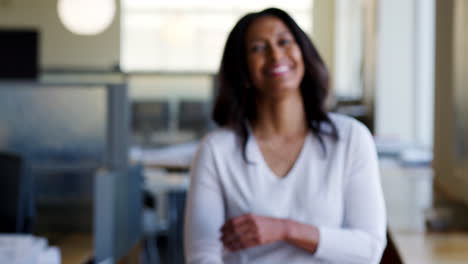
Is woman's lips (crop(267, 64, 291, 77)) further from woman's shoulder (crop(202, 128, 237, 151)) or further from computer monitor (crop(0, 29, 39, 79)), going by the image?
computer monitor (crop(0, 29, 39, 79))

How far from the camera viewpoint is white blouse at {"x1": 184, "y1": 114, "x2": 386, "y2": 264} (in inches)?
48.6

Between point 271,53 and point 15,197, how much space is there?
1.08m

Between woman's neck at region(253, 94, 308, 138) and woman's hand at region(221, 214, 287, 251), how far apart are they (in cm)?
24

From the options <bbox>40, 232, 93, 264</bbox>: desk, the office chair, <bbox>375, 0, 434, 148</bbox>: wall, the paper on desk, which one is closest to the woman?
the paper on desk

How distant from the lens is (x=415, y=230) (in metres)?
1.80

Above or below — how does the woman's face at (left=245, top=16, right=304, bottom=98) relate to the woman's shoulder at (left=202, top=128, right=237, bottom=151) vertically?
above

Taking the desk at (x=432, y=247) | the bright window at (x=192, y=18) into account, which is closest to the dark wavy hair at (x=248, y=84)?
the desk at (x=432, y=247)

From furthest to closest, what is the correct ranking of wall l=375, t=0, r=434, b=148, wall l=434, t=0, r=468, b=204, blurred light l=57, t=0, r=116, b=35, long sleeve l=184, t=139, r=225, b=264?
blurred light l=57, t=0, r=116, b=35
wall l=375, t=0, r=434, b=148
wall l=434, t=0, r=468, b=204
long sleeve l=184, t=139, r=225, b=264

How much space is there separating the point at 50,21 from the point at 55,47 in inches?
17.1

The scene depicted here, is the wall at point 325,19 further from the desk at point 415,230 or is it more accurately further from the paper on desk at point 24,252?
the paper on desk at point 24,252

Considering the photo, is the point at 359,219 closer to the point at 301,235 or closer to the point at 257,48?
the point at 301,235

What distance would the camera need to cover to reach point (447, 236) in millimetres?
1736

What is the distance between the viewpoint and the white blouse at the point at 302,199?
123 centimetres

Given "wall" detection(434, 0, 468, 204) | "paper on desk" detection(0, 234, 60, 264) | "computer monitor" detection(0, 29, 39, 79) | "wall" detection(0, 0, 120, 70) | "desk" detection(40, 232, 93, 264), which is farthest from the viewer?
"wall" detection(0, 0, 120, 70)
